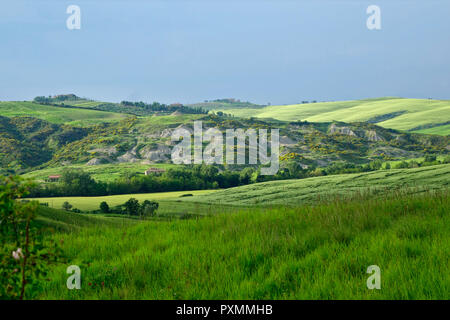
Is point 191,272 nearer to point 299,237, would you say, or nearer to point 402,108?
point 299,237

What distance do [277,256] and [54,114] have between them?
100844mm

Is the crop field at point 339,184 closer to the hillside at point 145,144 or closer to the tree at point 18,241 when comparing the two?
the tree at point 18,241

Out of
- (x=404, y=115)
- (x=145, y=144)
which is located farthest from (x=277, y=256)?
(x=404, y=115)

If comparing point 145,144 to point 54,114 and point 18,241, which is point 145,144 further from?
point 18,241

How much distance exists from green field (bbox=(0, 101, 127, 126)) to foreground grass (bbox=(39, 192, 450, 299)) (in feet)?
271

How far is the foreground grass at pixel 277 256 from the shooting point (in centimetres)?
538

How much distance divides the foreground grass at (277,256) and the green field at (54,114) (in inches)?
3249

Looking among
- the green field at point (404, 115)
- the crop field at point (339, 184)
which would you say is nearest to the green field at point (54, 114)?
the crop field at point (339, 184)

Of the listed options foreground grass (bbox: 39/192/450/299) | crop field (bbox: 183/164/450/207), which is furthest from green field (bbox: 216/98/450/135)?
foreground grass (bbox: 39/192/450/299)

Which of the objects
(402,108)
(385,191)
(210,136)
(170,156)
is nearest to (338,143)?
(210,136)

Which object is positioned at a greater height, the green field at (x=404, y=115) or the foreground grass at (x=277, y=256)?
the green field at (x=404, y=115)

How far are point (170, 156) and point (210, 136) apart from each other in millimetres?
18834

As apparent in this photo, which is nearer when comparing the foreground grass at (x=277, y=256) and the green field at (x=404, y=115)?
the foreground grass at (x=277, y=256)
